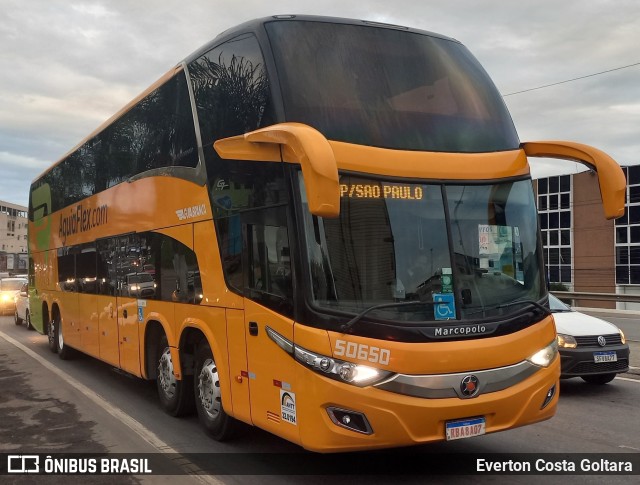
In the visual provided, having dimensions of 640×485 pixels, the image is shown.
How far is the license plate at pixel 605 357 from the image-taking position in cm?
878

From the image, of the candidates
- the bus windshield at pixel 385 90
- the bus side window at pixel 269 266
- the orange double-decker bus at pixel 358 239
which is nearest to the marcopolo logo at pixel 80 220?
the orange double-decker bus at pixel 358 239

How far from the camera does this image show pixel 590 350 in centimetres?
878

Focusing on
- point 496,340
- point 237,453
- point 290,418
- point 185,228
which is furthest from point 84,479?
point 496,340

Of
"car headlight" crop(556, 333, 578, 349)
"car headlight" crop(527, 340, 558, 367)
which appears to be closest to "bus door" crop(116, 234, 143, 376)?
"car headlight" crop(527, 340, 558, 367)

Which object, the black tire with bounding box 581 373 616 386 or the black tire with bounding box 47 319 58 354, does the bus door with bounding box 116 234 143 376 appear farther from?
the black tire with bounding box 581 373 616 386

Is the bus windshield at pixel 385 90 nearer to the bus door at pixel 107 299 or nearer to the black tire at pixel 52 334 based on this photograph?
the bus door at pixel 107 299

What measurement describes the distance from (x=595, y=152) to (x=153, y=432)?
17.7 ft

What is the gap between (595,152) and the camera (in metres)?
5.66

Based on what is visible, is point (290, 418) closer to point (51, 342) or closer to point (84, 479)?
point (84, 479)

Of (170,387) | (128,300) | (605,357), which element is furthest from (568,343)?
(128,300)

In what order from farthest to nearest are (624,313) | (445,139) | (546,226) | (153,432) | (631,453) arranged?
(546,226), (624,313), (153,432), (631,453), (445,139)

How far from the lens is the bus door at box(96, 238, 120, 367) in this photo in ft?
31.8

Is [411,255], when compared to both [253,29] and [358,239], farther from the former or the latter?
[253,29]

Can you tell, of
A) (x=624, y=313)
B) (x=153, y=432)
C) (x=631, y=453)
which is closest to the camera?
(x=631, y=453)
